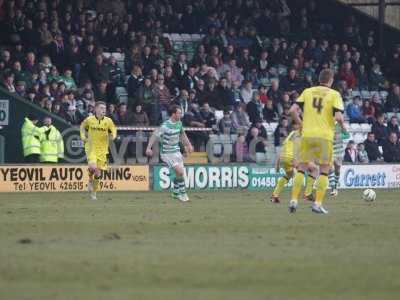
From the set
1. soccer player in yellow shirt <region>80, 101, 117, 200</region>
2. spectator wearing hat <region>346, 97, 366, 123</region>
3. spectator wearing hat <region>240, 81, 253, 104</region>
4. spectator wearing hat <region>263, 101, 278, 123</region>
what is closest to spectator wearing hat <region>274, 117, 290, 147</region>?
spectator wearing hat <region>263, 101, 278, 123</region>

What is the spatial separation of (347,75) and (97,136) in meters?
13.3

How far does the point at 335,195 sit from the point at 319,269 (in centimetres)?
1659

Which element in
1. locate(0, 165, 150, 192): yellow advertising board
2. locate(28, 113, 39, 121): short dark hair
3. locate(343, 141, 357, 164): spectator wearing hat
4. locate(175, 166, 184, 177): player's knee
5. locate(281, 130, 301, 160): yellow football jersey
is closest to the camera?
locate(281, 130, 301, 160): yellow football jersey

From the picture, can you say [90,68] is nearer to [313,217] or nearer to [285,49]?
[285,49]

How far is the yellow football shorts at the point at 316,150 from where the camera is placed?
1752 cm

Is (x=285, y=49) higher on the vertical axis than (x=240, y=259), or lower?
higher

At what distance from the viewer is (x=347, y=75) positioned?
118 feet

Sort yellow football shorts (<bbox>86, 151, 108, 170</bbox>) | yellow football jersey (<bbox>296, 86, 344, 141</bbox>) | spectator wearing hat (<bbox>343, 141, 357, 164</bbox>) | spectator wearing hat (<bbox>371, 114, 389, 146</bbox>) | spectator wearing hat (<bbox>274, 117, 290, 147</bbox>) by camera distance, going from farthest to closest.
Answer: spectator wearing hat (<bbox>371, 114, 389, 146</bbox>) < spectator wearing hat (<bbox>343, 141, 357, 164</bbox>) < spectator wearing hat (<bbox>274, 117, 290, 147</bbox>) < yellow football shorts (<bbox>86, 151, 108, 170</bbox>) < yellow football jersey (<bbox>296, 86, 344, 141</bbox>)

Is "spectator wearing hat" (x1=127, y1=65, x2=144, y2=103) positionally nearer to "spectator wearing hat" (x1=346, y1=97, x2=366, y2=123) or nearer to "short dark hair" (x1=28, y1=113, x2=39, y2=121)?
"short dark hair" (x1=28, y1=113, x2=39, y2=121)

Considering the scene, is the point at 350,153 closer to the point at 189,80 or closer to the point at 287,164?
the point at 189,80

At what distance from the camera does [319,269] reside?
10.2m

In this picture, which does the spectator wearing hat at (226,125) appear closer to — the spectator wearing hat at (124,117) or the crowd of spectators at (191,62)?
the crowd of spectators at (191,62)

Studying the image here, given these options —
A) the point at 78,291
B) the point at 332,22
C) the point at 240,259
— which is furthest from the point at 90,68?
the point at 78,291

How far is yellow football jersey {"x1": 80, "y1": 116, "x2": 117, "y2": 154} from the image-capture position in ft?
80.8
